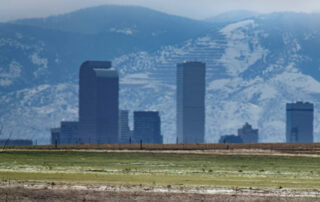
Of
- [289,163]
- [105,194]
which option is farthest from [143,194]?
[289,163]

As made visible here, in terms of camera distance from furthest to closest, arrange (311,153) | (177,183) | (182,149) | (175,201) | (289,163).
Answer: (182,149), (311,153), (289,163), (177,183), (175,201)

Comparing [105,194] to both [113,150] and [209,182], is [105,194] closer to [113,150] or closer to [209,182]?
[209,182]

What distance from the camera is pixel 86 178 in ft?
205

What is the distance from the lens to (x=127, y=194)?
51.6m

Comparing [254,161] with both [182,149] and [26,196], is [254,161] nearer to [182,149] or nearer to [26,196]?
[182,149]

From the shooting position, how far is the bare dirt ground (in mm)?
49688

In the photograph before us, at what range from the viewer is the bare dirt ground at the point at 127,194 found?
49.7 metres

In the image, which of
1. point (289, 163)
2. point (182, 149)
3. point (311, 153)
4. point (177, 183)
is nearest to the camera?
point (177, 183)

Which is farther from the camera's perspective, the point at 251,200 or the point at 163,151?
the point at 163,151

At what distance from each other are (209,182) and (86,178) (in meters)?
8.61

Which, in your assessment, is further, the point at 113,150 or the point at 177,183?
the point at 113,150

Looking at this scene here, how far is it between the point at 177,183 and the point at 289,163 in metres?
36.8

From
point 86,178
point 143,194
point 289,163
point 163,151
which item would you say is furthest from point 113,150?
point 143,194

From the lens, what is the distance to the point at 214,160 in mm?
100562
